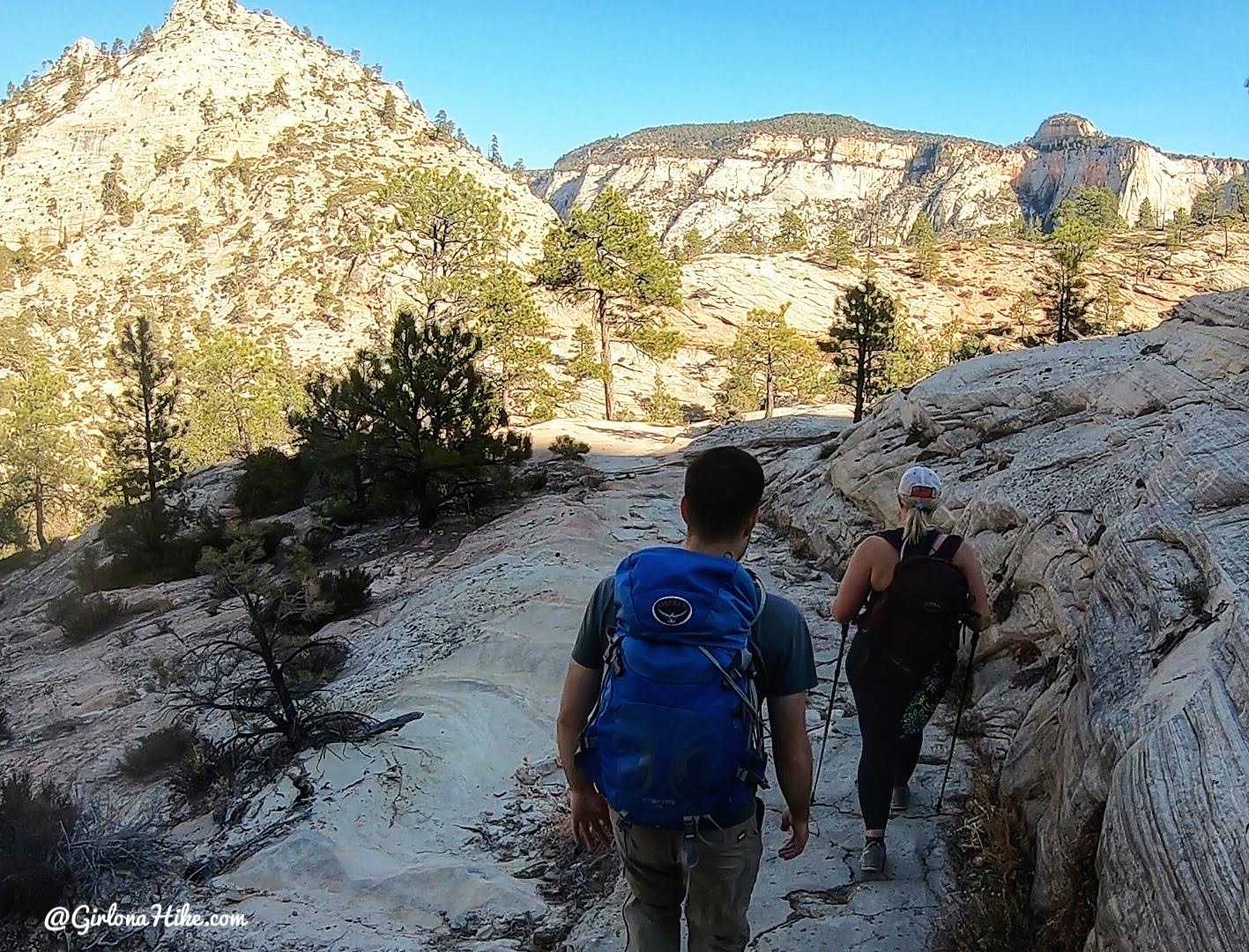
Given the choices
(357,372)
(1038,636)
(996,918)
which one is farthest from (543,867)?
(357,372)

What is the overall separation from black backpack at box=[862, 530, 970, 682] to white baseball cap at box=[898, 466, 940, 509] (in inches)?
6.1

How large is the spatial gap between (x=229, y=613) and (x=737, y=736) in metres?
12.5

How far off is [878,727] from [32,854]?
433 cm

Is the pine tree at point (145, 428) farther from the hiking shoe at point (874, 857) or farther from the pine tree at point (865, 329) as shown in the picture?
the hiking shoe at point (874, 857)

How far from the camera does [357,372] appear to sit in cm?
1576

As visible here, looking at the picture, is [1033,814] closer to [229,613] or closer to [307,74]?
[229,613]

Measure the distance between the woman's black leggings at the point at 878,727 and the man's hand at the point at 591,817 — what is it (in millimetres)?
1634

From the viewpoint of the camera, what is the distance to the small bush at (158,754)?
7.06 m

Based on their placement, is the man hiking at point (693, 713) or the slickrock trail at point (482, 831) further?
the slickrock trail at point (482, 831)

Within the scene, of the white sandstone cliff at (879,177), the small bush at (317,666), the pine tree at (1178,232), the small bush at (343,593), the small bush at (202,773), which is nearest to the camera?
the small bush at (202,773)

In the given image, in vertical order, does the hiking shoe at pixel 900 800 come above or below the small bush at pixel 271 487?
above

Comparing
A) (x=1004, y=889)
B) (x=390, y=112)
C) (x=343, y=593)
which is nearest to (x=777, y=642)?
(x=1004, y=889)

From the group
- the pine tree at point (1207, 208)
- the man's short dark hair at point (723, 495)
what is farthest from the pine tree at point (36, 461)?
the pine tree at point (1207, 208)

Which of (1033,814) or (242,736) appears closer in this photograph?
(1033,814)
